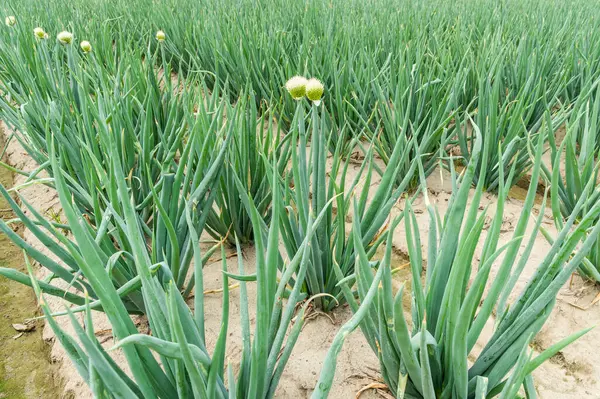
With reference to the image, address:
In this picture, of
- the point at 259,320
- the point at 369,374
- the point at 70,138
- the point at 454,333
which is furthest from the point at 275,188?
the point at 70,138

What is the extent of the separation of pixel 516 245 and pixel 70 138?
3.80 feet

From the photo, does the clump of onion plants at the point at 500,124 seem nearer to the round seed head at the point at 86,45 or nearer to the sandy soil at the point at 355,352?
the sandy soil at the point at 355,352

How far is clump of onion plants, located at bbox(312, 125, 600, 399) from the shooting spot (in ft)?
1.94

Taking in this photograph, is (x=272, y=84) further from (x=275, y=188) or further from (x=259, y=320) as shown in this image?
(x=259, y=320)

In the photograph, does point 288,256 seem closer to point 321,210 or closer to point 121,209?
point 321,210

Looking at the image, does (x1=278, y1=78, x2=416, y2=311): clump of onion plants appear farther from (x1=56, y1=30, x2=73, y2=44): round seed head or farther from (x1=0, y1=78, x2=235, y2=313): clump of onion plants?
(x1=56, y1=30, x2=73, y2=44): round seed head

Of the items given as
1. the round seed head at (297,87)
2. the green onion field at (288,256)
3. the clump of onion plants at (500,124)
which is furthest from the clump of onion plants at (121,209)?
the clump of onion plants at (500,124)

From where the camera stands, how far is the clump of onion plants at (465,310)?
0.59 m

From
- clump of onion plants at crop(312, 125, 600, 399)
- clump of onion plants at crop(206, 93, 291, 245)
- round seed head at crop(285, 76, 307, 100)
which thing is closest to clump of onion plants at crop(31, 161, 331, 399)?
clump of onion plants at crop(312, 125, 600, 399)

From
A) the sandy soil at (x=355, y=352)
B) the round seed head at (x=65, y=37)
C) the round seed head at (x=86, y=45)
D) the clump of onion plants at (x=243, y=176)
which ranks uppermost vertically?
the round seed head at (x=65, y=37)

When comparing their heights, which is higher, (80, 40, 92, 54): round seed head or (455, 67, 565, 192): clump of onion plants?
(80, 40, 92, 54): round seed head

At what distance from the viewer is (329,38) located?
7.07 ft

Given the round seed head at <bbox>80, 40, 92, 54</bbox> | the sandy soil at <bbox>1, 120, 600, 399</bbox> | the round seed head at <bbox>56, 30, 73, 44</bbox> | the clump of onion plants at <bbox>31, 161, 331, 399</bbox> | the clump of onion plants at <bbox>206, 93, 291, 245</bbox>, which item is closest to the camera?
the clump of onion plants at <bbox>31, 161, 331, 399</bbox>

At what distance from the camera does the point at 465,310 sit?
585mm
